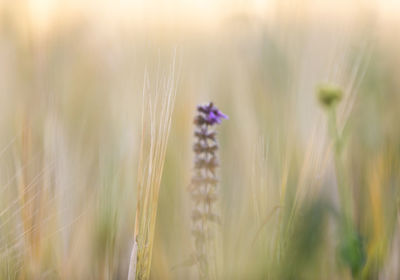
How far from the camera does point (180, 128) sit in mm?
881

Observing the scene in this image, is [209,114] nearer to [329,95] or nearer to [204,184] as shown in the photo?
[204,184]

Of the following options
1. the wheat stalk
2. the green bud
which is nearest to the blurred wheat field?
the wheat stalk

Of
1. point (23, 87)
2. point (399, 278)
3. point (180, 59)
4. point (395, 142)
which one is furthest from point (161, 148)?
point (399, 278)

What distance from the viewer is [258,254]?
2.38 feet

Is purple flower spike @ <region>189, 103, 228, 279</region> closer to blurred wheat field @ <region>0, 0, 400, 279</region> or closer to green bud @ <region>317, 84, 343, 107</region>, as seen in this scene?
blurred wheat field @ <region>0, 0, 400, 279</region>

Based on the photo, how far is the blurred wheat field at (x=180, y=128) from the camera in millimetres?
771

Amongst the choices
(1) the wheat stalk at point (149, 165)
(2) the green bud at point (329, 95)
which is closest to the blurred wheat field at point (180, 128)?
(1) the wheat stalk at point (149, 165)

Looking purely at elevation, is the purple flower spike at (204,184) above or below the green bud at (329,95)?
below

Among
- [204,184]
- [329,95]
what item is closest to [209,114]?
[204,184]

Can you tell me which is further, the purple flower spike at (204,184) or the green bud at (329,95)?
the purple flower spike at (204,184)

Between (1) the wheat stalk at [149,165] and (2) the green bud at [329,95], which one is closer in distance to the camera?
(2) the green bud at [329,95]

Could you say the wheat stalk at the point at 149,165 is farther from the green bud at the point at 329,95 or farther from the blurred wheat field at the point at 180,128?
the green bud at the point at 329,95

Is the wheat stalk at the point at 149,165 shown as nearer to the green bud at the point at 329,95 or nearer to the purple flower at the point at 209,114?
the purple flower at the point at 209,114

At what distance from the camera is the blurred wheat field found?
2.53 ft
